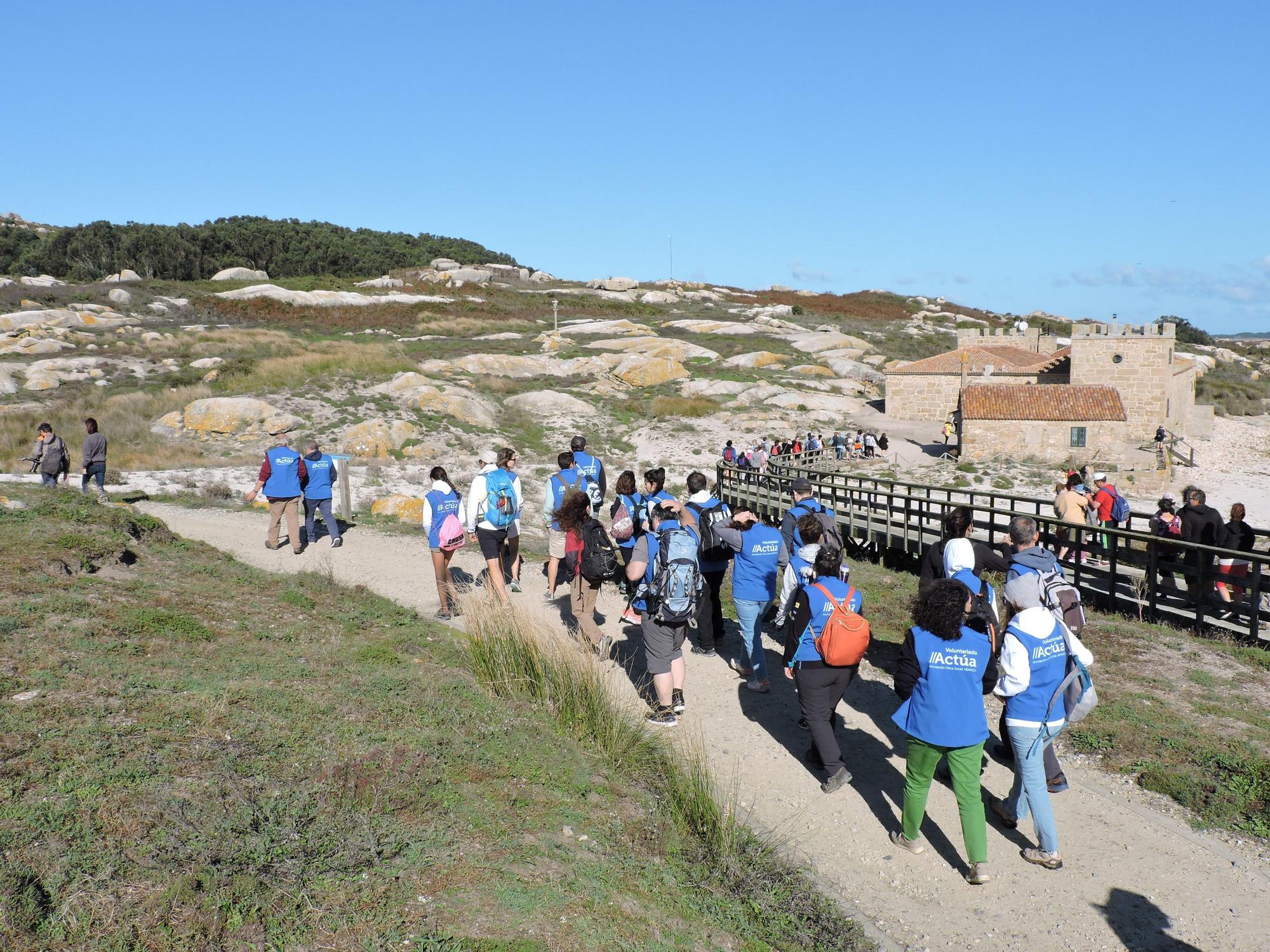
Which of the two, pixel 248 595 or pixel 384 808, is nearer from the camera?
pixel 384 808

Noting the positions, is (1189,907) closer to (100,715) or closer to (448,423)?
(100,715)

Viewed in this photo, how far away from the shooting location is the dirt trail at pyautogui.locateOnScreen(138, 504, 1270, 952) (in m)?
4.35

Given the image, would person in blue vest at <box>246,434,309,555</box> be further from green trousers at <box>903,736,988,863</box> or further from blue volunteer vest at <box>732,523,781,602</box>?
green trousers at <box>903,736,988,863</box>

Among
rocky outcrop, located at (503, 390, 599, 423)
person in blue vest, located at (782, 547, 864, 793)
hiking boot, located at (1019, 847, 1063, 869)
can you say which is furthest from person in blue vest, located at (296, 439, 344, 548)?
rocky outcrop, located at (503, 390, 599, 423)

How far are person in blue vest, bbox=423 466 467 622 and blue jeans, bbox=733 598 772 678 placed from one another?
3.25 m

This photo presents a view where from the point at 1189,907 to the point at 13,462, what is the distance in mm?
22706

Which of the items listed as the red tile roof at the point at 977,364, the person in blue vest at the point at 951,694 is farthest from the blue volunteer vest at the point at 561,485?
the red tile roof at the point at 977,364

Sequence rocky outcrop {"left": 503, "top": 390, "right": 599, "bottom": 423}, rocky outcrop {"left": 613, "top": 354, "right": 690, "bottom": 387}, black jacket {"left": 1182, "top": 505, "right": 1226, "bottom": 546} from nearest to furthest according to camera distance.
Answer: black jacket {"left": 1182, "top": 505, "right": 1226, "bottom": 546}
rocky outcrop {"left": 503, "top": 390, "right": 599, "bottom": 423}
rocky outcrop {"left": 613, "top": 354, "right": 690, "bottom": 387}

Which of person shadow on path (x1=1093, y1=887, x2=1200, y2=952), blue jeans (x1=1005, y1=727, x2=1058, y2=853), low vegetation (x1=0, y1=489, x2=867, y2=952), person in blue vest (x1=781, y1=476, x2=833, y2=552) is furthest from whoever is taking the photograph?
person in blue vest (x1=781, y1=476, x2=833, y2=552)

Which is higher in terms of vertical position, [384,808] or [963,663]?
[963,663]

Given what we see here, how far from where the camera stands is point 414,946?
3.39m

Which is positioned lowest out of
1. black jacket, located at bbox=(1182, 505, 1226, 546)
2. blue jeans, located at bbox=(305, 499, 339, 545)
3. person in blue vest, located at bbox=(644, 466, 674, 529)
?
blue jeans, located at bbox=(305, 499, 339, 545)

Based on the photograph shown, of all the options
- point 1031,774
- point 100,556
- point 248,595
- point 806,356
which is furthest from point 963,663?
point 806,356

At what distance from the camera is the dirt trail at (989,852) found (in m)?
4.35
